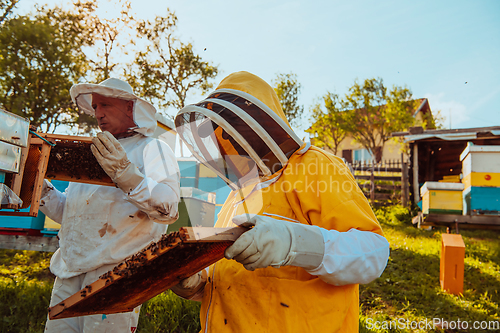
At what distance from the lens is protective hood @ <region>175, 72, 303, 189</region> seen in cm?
155

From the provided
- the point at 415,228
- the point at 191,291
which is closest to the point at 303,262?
the point at 191,291

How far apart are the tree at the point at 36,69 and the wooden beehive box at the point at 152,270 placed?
13990 mm

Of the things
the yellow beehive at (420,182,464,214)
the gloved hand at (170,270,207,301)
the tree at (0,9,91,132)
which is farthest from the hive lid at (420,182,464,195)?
the tree at (0,9,91,132)

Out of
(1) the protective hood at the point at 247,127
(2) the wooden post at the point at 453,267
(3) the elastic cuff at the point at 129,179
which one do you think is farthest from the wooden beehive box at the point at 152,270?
(2) the wooden post at the point at 453,267

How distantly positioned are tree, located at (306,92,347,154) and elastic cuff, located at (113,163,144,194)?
21.6m

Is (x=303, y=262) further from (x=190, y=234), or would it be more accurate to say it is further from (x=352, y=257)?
(x=190, y=234)

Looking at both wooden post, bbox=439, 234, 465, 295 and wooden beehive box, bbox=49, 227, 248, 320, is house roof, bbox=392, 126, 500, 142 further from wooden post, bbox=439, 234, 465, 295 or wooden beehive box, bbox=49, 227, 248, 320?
wooden beehive box, bbox=49, 227, 248, 320

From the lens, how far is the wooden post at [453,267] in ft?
16.6

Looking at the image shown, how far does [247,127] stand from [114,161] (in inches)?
36.9

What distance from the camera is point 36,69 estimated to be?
44.5 feet

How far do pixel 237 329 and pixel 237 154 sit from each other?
39.0 inches

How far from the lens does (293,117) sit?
2056 cm

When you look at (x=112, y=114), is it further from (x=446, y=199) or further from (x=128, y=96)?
(x=446, y=199)

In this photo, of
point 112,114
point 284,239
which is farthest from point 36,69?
point 284,239
